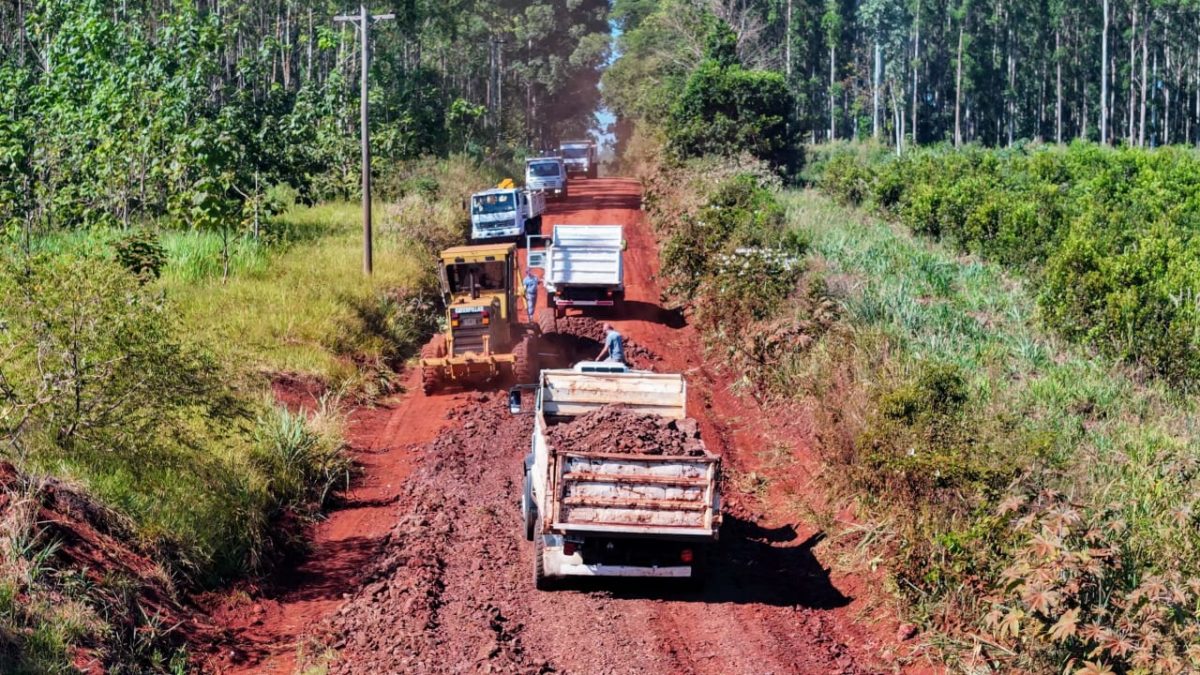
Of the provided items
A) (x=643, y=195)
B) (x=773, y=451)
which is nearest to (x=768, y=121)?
(x=643, y=195)

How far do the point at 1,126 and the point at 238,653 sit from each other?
1846cm

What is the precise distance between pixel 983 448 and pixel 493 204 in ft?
79.6

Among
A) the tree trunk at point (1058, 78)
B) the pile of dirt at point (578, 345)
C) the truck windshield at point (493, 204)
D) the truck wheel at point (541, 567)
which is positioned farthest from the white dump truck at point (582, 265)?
the tree trunk at point (1058, 78)

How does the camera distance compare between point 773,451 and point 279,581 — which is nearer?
point 279,581

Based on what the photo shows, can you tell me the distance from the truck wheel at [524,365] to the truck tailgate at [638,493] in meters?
10.0

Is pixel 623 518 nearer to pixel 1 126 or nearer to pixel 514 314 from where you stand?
pixel 514 314

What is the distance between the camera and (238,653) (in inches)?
427

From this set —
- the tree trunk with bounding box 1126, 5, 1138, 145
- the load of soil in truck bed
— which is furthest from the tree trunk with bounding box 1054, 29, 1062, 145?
the load of soil in truck bed

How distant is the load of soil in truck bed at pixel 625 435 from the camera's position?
12039 mm

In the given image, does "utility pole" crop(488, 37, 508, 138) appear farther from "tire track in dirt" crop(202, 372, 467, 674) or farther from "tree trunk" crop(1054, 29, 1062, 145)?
"tire track in dirt" crop(202, 372, 467, 674)

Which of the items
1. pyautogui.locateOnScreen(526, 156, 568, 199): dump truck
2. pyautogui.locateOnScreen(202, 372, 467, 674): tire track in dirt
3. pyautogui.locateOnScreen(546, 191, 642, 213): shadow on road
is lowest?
pyautogui.locateOnScreen(202, 372, 467, 674): tire track in dirt

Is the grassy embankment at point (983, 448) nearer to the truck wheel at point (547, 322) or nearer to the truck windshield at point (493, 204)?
the truck wheel at point (547, 322)

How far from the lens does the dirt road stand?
10305 millimetres

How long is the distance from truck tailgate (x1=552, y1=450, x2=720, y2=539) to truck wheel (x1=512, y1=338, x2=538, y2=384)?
10.0 meters
